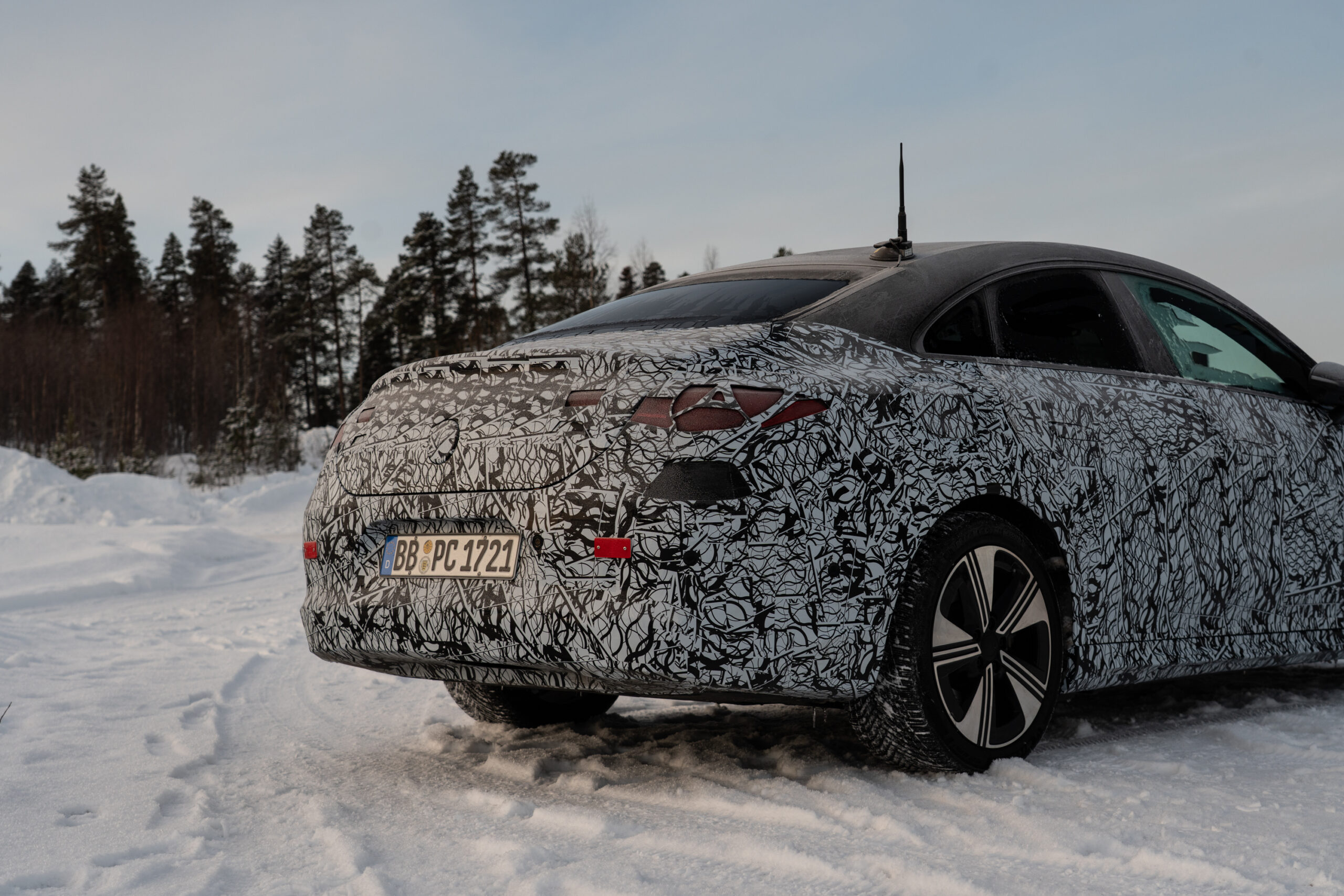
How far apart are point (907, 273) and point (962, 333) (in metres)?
0.25

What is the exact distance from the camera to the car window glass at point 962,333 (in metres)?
3.45

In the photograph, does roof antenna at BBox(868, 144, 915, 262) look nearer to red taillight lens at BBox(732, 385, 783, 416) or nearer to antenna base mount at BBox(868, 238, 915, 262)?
antenna base mount at BBox(868, 238, 915, 262)

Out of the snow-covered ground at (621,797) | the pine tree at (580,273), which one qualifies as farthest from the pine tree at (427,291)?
the snow-covered ground at (621,797)

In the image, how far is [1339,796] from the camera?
9.99ft

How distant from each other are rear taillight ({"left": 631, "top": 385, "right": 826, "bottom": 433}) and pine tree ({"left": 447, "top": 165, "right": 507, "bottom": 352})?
48284mm

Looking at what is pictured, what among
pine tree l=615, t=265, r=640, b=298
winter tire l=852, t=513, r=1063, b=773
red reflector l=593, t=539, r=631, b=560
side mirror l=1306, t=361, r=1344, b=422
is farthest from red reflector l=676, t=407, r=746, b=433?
pine tree l=615, t=265, r=640, b=298

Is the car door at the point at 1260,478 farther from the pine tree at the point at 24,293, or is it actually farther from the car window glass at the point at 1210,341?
the pine tree at the point at 24,293

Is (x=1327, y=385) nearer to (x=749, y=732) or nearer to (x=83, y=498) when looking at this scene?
(x=749, y=732)

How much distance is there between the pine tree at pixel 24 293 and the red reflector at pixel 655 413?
270ft

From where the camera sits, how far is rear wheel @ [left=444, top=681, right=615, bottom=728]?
4.22 metres

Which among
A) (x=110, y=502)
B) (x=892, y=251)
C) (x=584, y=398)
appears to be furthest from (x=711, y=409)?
(x=110, y=502)

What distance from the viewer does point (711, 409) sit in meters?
2.88

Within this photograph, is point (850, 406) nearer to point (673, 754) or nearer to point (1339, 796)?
point (673, 754)

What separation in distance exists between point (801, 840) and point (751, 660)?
0.43 m
